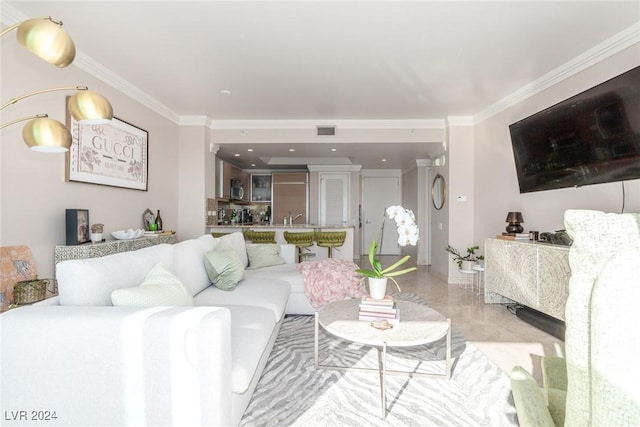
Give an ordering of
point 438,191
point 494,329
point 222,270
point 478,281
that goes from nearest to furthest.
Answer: point 222,270 → point 494,329 → point 478,281 → point 438,191

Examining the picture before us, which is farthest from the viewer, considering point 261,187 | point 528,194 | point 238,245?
point 261,187

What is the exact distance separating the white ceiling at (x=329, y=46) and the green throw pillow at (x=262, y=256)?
192 centimetres

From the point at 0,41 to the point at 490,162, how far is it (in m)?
5.34

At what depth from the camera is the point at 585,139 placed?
2.86 metres

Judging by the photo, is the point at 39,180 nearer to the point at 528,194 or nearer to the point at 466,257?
the point at 528,194

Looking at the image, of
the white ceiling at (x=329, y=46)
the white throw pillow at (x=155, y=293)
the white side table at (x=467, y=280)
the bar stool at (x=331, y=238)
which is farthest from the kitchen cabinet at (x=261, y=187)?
the white throw pillow at (x=155, y=293)

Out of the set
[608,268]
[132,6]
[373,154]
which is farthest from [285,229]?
[608,268]

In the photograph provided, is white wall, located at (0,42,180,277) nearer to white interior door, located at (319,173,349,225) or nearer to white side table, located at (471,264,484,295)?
white side table, located at (471,264,484,295)

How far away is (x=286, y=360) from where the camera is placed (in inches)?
93.7

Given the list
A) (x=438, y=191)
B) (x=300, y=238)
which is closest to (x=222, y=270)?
(x=300, y=238)

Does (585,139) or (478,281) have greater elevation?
(585,139)

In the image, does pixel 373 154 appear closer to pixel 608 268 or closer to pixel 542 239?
pixel 542 239

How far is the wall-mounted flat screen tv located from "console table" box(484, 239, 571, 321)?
729mm

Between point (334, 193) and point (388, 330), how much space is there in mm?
6323
